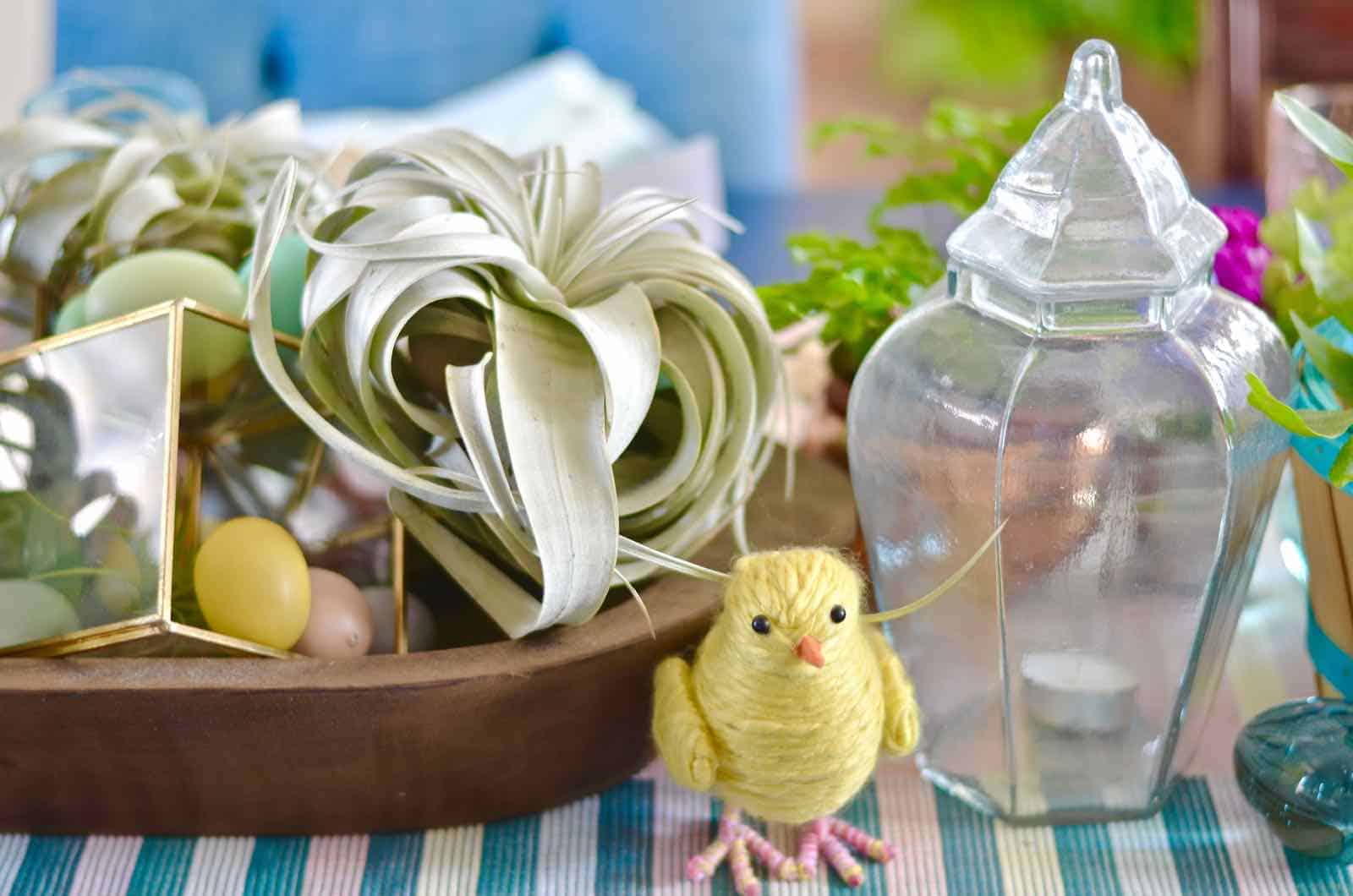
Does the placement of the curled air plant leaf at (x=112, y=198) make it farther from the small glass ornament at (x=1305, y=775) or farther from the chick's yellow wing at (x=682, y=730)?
the small glass ornament at (x=1305, y=775)

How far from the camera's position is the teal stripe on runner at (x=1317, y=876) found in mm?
449

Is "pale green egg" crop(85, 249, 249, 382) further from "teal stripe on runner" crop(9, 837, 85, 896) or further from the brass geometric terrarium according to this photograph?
"teal stripe on runner" crop(9, 837, 85, 896)

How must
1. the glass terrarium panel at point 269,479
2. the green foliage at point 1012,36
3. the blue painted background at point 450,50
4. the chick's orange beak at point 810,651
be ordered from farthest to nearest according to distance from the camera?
the green foliage at point 1012,36 < the blue painted background at point 450,50 < the glass terrarium panel at point 269,479 < the chick's orange beak at point 810,651

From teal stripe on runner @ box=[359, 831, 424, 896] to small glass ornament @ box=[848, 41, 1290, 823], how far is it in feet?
0.62

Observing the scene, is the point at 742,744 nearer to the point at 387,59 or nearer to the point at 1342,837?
the point at 1342,837

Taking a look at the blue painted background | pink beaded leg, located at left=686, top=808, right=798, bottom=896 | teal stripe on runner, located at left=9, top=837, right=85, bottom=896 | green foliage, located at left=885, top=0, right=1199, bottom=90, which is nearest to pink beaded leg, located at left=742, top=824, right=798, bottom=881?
pink beaded leg, located at left=686, top=808, right=798, bottom=896

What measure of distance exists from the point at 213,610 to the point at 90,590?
0.13 ft

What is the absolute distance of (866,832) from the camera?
1.59 ft

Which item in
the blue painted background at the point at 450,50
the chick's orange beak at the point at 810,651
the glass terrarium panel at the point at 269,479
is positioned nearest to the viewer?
the chick's orange beak at the point at 810,651

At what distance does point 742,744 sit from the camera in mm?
434

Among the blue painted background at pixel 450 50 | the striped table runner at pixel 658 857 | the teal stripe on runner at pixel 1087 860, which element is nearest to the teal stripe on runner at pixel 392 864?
the striped table runner at pixel 658 857

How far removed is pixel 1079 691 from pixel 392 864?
9.4 inches

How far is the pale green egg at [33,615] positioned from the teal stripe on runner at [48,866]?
8 cm

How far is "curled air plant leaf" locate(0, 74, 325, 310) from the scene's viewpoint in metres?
0.57
